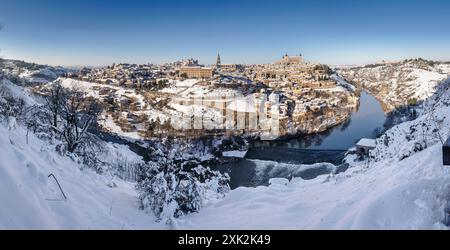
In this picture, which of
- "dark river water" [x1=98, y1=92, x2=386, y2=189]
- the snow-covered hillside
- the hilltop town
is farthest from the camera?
the snow-covered hillside

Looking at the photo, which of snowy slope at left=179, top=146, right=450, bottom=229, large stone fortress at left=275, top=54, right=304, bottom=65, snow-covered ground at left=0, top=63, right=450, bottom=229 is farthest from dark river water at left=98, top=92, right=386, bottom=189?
large stone fortress at left=275, top=54, right=304, bottom=65

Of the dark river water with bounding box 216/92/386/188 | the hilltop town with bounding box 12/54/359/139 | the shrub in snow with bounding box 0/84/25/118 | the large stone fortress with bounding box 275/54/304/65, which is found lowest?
the dark river water with bounding box 216/92/386/188

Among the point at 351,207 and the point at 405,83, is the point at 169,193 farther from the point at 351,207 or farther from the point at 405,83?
the point at 405,83

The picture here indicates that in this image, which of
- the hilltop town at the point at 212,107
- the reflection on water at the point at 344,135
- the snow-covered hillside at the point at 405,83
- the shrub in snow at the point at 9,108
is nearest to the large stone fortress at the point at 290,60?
the snow-covered hillside at the point at 405,83

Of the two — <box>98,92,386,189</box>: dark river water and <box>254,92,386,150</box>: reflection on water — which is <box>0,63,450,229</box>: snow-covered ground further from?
<box>254,92,386,150</box>: reflection on water
